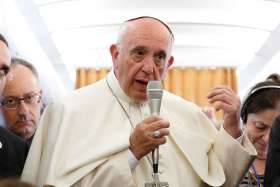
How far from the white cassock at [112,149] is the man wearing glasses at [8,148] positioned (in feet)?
0.76

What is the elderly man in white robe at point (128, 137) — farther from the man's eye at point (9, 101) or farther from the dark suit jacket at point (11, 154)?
the man's eye at point (9, 101)

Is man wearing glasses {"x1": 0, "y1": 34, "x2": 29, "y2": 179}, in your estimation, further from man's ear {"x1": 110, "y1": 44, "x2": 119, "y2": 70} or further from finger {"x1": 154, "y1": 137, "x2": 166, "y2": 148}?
finger {"x1": 154, "y1": 137, "x2": 166, "y2": 148}

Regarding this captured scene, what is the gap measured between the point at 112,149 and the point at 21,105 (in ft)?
4.53

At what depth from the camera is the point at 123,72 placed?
9.42 ft

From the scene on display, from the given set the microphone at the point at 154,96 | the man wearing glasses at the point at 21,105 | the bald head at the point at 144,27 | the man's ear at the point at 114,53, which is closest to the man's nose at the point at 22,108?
the man wearing glasses at the point at 21,105

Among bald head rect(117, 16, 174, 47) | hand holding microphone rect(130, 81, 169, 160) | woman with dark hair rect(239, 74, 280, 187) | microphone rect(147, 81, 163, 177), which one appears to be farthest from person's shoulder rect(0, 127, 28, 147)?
woman with dark hair rect(239, 74, 280, 187)

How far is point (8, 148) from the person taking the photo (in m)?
3.01

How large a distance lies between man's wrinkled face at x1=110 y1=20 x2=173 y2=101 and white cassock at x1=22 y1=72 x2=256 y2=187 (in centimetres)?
19

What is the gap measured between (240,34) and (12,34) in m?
3.49

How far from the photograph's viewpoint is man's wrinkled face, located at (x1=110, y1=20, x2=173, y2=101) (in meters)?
2.74

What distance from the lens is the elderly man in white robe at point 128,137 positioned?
258cm

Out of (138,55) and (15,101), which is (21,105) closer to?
(15,101)

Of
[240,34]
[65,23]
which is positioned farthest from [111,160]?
[240,34]

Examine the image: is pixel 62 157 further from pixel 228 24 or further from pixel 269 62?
pixel 269 62
